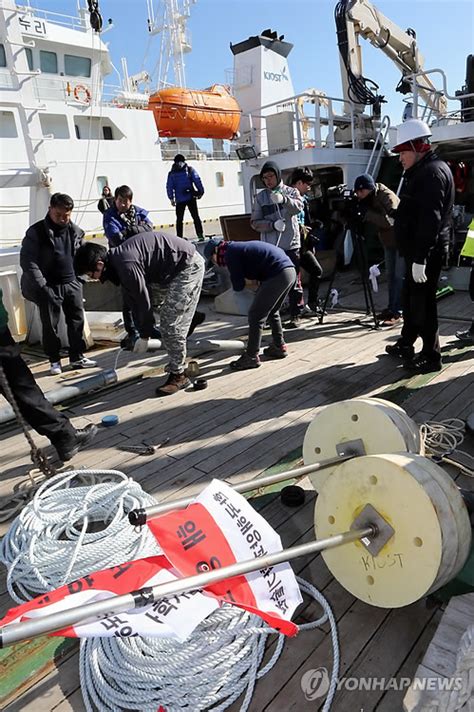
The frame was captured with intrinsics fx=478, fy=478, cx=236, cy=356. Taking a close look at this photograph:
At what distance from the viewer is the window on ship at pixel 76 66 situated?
1662 cm

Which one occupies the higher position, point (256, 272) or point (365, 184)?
point (365, 184)

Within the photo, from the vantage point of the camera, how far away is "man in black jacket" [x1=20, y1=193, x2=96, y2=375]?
4727mm

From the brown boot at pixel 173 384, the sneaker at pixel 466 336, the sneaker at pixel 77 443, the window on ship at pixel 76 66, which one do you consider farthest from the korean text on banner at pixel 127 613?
the window on ship at pixel 76 66

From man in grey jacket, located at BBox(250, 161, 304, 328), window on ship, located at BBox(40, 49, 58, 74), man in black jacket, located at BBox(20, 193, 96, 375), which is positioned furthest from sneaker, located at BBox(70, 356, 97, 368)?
window on ship, located at BBox(40, 49, 58, 74)

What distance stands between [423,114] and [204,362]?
840 cm

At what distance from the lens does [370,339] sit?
5.43m

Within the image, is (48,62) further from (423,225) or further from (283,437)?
(283,437)

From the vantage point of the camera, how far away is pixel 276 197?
5340 mm

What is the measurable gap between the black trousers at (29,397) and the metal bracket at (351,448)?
1838 mm

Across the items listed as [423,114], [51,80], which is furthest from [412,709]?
[51,80]

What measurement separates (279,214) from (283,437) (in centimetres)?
303

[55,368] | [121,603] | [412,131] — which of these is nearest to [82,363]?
[55,368]

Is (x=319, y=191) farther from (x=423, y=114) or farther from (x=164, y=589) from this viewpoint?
(x=164, y=589)

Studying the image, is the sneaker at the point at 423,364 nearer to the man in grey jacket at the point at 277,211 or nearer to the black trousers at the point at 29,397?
the man in grey jacket at the point at 277,211
